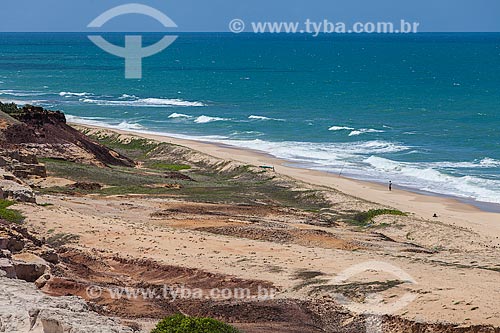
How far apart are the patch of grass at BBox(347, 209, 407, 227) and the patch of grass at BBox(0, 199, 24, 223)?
16.3m

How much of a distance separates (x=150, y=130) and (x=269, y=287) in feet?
212

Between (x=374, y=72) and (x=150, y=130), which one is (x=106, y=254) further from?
(x=374, y=72)

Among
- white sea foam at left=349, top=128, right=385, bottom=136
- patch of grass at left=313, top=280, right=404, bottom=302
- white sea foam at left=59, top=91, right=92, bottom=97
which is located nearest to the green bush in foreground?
patch of grass at left=313, top=280, right=404, bottom=302

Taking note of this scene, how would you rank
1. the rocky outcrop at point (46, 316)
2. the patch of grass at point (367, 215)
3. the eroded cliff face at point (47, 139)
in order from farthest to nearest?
the eroded cliff face at point (47, 139), the patch of grass at point (367, 215), the rocky outcrop at point (46, 316)

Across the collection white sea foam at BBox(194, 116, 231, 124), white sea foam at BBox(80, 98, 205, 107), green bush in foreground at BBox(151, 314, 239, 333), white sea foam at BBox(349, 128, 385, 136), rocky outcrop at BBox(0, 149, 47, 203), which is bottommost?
green bush in foreground at BBox(151, 314, 239, 333)

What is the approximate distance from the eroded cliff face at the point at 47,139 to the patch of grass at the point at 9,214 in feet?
51.6

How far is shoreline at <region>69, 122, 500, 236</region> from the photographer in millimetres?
45844

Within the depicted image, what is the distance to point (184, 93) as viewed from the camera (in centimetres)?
13012

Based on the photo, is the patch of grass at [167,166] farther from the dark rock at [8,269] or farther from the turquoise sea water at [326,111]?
the dark rock at [8,269]

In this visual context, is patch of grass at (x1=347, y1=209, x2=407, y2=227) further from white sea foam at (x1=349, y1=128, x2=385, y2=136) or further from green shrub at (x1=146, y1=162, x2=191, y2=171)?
white sea foam at (x1=349, y1=128, x2=385, y2=136)

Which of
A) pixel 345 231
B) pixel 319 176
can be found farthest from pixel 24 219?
pixel 319 176

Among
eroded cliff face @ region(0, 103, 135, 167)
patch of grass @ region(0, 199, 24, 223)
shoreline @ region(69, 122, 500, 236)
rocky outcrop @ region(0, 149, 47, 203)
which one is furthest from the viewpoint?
eroded cliff face @ region(0, 103, 135, 167)

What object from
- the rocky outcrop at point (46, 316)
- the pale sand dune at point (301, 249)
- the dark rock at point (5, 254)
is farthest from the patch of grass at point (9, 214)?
the rocky outcrop at point (46, 316)

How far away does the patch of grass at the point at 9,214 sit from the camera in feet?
97.6
